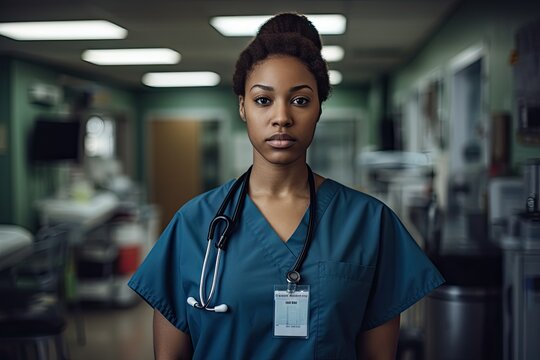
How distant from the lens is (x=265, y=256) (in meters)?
1.25

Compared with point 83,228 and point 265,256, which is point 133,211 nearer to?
point 83,228

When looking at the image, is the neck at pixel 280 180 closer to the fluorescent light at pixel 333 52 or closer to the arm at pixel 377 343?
the arm at pixel 377 343

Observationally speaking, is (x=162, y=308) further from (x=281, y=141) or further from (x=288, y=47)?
(x=288, y=47)

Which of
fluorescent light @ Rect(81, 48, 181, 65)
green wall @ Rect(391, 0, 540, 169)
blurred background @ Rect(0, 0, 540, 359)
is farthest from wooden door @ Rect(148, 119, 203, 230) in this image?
green wall @ Rect(391, 0, 540, 169)

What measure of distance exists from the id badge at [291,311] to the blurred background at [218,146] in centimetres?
116

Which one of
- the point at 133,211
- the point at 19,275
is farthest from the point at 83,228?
the point at 133,211

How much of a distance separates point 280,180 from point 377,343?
377 mm

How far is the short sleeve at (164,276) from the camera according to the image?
51.6 inches

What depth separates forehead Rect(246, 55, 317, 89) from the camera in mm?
1195

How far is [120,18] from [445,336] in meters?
2.59

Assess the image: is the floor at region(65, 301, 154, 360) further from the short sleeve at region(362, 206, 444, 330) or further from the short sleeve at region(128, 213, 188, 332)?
the short sleeve at region(362, 206, 444, 330)

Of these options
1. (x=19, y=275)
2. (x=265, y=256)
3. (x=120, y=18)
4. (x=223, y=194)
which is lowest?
(x=19, y=275)

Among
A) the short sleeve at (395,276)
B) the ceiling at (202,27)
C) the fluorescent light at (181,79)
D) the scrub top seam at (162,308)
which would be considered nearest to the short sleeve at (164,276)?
the scrub top seam at (162,308)

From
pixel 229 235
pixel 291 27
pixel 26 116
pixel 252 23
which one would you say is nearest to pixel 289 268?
pixel 229 235
